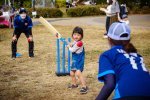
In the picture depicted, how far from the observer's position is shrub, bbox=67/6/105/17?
1309 inches

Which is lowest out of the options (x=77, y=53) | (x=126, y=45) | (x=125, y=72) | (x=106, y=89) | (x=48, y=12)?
(x=48, y=12)

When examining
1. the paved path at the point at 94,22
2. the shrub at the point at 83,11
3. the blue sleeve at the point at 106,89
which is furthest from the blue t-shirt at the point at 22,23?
the shrub at the point at 83,11

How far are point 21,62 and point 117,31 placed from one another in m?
7.94

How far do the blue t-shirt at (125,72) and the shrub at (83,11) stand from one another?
30.1 metres

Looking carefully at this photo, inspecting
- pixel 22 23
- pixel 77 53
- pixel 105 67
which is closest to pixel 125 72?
pixel 105 67

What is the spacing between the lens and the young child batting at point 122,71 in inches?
120

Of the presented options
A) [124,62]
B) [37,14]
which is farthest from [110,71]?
[37,14]

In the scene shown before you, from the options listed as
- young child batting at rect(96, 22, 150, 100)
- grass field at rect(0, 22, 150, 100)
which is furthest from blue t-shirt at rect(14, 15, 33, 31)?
young child batting at rect(96, 22, 150, 100)

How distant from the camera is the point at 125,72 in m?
3.10

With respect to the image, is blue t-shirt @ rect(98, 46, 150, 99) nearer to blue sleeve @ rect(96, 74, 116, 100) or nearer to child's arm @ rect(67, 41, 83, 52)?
blue sleeve @ rect(96, 74, 116, 100)

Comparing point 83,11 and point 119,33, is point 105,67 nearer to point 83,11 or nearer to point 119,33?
point 119,33

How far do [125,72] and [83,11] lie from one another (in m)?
30.6

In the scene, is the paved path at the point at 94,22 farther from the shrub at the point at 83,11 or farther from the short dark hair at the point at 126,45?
the short dark hair at the point at 126,45

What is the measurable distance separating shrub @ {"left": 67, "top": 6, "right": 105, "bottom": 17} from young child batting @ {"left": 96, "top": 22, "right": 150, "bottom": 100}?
98.5ft
